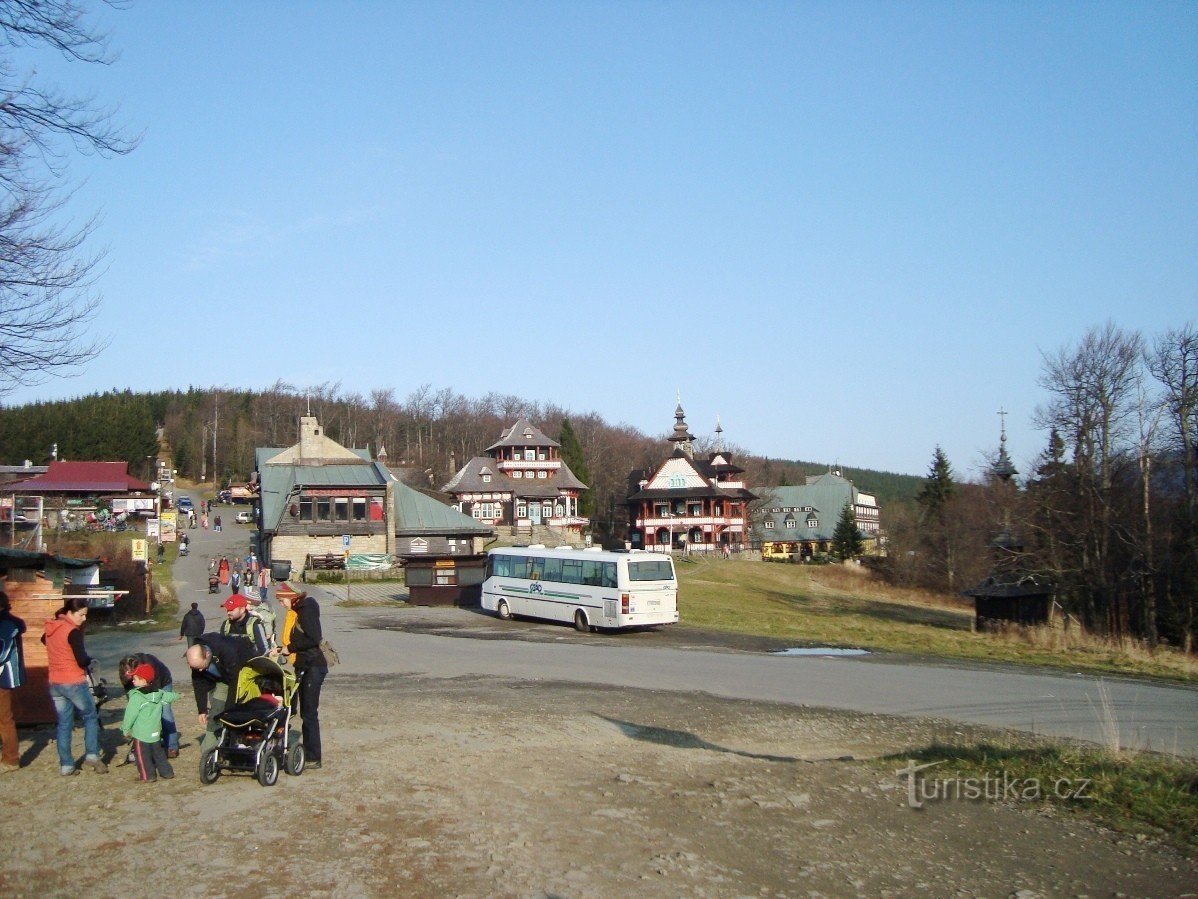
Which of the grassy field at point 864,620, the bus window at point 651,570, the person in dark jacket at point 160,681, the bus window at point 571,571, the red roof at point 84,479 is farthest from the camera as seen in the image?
the red roof at point 84,479

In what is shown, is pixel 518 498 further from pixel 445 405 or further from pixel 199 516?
pixel 445 405

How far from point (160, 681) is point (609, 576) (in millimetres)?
21057

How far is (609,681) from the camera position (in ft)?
60.6

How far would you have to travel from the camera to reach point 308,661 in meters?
9.22

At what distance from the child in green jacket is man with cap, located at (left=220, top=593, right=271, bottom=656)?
1279mm

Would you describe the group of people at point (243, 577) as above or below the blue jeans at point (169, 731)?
below

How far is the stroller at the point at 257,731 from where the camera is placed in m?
8.69

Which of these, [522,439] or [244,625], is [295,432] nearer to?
[522,439]

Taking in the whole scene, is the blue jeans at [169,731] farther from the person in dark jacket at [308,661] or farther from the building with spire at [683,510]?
the building with spire at [683,510]

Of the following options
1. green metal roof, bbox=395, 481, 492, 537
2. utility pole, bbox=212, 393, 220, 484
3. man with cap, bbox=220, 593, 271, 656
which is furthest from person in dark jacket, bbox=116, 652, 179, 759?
utility pole, bbox=212, 393, 220, 484

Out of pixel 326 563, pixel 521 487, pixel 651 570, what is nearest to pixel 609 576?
pixel 651 570

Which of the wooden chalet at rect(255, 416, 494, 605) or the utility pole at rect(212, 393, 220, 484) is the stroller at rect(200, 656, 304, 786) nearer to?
the wooden chalet at rect(255, 416, 494, 605)

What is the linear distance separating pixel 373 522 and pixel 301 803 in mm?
50491

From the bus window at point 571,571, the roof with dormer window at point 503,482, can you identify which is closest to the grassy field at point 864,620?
the bus window at point 571,571
